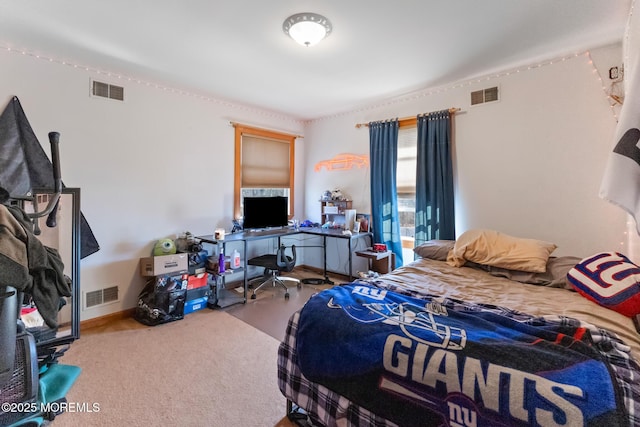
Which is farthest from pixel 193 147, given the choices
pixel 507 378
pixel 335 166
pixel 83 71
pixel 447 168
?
pixel 507 378

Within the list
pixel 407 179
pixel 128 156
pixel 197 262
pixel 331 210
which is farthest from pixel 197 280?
pixel 407 179

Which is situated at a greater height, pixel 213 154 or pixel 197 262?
pixel 213 154

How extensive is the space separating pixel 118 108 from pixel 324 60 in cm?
218

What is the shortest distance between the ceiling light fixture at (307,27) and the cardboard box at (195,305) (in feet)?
9.24

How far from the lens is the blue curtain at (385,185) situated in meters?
3.73

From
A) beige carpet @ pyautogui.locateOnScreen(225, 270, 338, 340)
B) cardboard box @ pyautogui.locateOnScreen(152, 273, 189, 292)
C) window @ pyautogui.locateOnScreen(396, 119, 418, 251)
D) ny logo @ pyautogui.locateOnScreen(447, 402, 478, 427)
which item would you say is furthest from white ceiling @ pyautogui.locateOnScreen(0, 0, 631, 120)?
beige carpet @ pyautogui.locateOnScreen(225, 270, 338, 340)

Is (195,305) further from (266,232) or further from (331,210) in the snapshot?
(331,210)

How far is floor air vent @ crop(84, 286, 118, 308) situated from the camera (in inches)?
110

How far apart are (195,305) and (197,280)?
27 centimetres

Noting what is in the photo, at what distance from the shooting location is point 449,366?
1.03 m

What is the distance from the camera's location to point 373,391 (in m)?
1.15

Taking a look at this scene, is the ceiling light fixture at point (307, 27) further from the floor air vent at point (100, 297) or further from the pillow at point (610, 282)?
the floor air vent at point (100, 297)

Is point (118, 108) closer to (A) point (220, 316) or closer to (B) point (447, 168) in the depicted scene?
(A) point (220, 316)

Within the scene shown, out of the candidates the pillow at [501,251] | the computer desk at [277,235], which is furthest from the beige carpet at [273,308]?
the pillow at [501,251]
